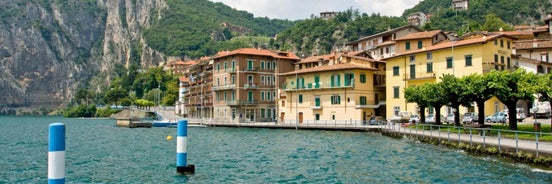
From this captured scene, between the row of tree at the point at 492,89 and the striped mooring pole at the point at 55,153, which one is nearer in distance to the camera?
the striped mooring pole at the point at 55,153

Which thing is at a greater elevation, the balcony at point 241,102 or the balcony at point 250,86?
the balcony at point 250,86

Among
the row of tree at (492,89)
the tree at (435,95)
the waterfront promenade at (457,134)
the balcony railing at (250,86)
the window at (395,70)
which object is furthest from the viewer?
the balcony railing at (250,86)

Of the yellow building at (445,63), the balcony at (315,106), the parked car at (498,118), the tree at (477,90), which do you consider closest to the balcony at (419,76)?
the yellow building at (445,63)

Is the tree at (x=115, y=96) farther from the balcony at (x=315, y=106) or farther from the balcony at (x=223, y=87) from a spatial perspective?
the balcony at (x=315, y=106)

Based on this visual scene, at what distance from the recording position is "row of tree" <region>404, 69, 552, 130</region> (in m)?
30.8

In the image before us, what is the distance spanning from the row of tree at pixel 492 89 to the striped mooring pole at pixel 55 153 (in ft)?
91.2


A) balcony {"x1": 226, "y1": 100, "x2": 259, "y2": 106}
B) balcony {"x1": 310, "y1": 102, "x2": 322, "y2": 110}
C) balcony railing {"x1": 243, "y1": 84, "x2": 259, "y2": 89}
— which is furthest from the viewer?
balcony railing {"x1": 243, "y1": 84, "x2": 259, "y2": 89}

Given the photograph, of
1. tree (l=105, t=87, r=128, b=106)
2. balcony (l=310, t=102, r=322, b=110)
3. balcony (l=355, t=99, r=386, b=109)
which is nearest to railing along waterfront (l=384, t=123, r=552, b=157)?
balcony (l=355, t=99, r=386, b=109)

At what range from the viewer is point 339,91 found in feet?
208

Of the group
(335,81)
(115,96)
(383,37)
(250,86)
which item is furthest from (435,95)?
(115,96)

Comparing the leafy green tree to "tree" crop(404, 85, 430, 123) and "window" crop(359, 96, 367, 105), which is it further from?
"window" crop(359, 96, 367, 105)

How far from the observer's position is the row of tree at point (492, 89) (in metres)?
30.8

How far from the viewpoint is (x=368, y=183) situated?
19328 mm

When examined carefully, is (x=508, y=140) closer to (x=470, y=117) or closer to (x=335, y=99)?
(x=470, y=117)
